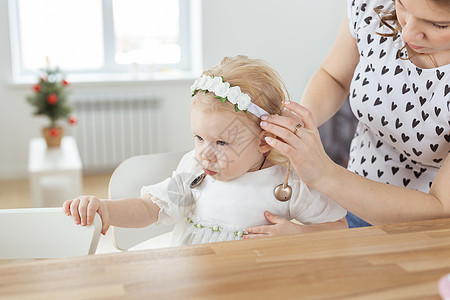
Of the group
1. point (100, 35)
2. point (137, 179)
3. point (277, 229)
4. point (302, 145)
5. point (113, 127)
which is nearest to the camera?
point (302, 145)

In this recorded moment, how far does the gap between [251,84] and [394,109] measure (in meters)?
0.38

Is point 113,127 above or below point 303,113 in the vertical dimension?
below

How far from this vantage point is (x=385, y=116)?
1.30m

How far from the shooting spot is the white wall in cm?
457

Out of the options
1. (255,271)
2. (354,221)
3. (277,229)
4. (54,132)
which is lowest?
(54,132)

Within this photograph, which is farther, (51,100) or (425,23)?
(51,100)

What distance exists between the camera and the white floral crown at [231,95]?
42.9 inches

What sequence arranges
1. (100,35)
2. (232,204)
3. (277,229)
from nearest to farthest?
(277,229)
(232,204)
(100,35)

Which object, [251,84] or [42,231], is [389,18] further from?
[42,231]

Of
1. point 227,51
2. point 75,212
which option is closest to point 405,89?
point 75,212

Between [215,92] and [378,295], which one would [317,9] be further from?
[378,295]

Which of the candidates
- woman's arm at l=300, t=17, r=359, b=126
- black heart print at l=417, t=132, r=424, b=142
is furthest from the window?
black heart print at l=417, t=132, r=424, b=142

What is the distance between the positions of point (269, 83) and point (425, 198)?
397 mm

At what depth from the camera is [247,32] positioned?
4941 mm
